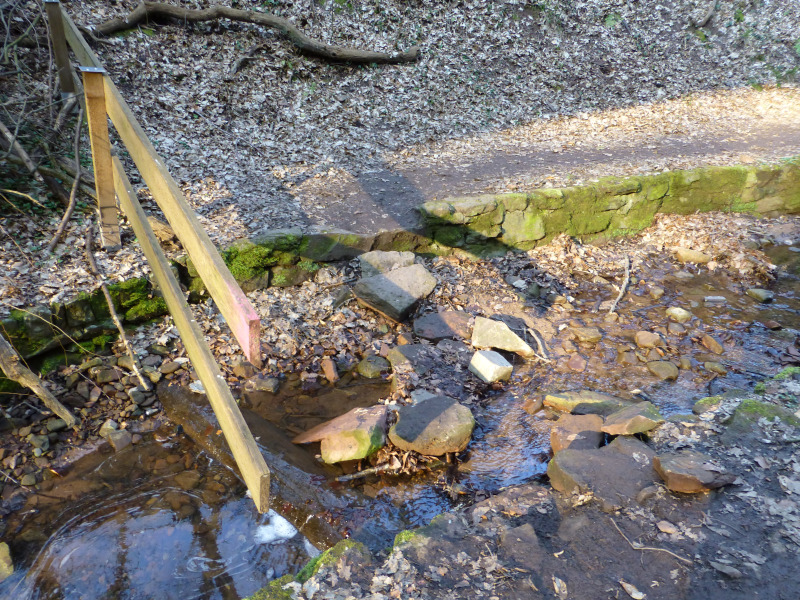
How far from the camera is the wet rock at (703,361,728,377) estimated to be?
15.9 ft

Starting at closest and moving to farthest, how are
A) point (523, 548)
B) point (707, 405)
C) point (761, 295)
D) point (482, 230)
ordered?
point (523, 548)
point (707, 405)
point (761, 295)
point (482, 230)

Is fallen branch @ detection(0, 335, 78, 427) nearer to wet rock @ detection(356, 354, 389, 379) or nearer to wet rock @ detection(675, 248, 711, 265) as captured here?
wet rock @ detection(356, 354, 389, 379)

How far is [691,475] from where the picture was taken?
2879 mm

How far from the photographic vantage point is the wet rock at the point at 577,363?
496 centimetres

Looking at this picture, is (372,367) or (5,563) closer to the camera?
(5,563)

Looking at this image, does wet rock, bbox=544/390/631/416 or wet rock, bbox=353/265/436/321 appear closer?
wet rock, bbox=544/390/631/416

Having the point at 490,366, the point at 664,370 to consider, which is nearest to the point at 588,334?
the point at 664,370

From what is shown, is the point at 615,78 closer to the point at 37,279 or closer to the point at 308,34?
the point at 308,34

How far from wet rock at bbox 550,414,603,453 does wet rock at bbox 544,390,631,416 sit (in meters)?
0.25

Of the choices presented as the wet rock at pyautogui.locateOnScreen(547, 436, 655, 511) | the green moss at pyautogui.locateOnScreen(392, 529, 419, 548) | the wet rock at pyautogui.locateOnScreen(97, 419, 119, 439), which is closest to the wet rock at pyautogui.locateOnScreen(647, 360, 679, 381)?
the wet rock at pyautogui.locateOnScreen(547, 436, 655, 511)

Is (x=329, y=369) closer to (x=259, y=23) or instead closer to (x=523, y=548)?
(x=523, y=548)

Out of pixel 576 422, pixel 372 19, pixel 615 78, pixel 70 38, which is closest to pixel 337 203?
pixel 70 38

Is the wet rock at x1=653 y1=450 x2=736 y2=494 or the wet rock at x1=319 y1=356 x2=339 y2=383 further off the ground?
the wet rock at x1=653 y1=450 x2=736 y2=494

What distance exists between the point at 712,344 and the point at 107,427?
5.72 meters
